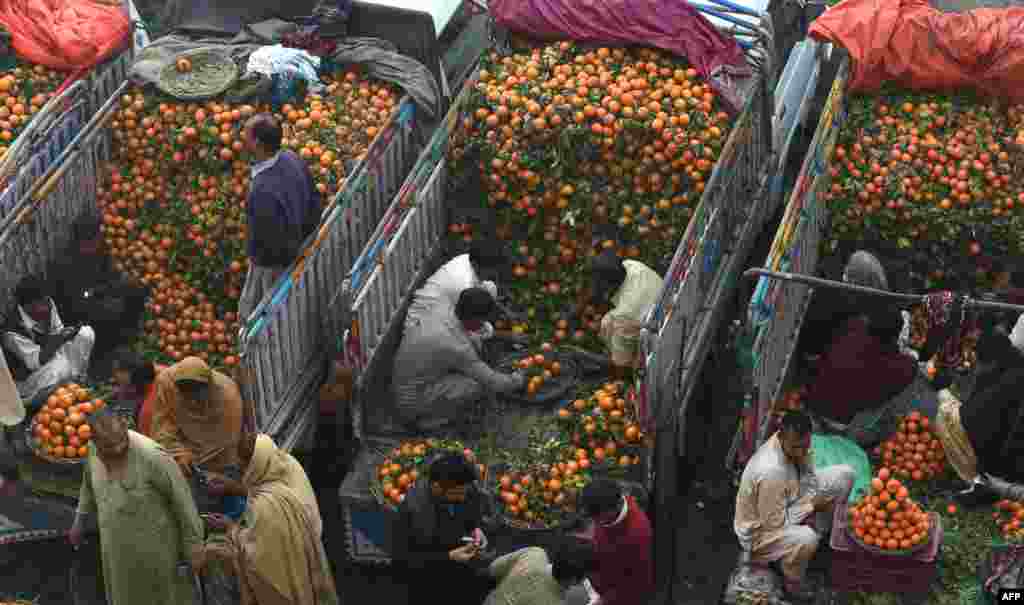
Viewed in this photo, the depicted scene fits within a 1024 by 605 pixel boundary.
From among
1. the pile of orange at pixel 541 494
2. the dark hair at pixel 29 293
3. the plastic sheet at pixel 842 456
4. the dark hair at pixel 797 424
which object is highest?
the dark hair at pixel 797 424

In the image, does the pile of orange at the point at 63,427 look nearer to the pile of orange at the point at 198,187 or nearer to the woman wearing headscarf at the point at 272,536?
the pile of orange at the point at 198,187

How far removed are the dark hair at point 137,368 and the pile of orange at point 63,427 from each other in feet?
1.31

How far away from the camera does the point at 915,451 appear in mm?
9062

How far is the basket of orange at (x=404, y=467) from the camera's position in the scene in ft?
29.1

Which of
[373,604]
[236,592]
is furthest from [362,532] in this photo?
[236,592]

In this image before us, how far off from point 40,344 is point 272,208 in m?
1.53

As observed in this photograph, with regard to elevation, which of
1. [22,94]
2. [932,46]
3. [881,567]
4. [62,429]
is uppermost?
[932,46]

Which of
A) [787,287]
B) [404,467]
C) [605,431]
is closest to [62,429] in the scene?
[404,467]

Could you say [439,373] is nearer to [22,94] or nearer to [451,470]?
[451,470]

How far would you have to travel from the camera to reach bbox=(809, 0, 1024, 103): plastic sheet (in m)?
10.1

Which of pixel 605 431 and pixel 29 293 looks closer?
pixel 605 431

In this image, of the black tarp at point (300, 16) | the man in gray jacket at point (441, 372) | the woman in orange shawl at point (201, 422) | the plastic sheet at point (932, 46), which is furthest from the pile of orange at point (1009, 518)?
the black tarp at point (300, 16)

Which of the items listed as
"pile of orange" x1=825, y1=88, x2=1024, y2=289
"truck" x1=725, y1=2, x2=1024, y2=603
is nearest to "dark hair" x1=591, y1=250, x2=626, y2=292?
"truck" x1=725, y1=2, x2=1024, y2=603

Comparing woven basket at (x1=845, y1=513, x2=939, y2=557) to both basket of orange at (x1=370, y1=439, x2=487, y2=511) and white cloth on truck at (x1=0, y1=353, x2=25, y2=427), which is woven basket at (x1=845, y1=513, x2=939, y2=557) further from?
white cloth on truck at (x1=0, y1=353, x2=25, y2=427)
